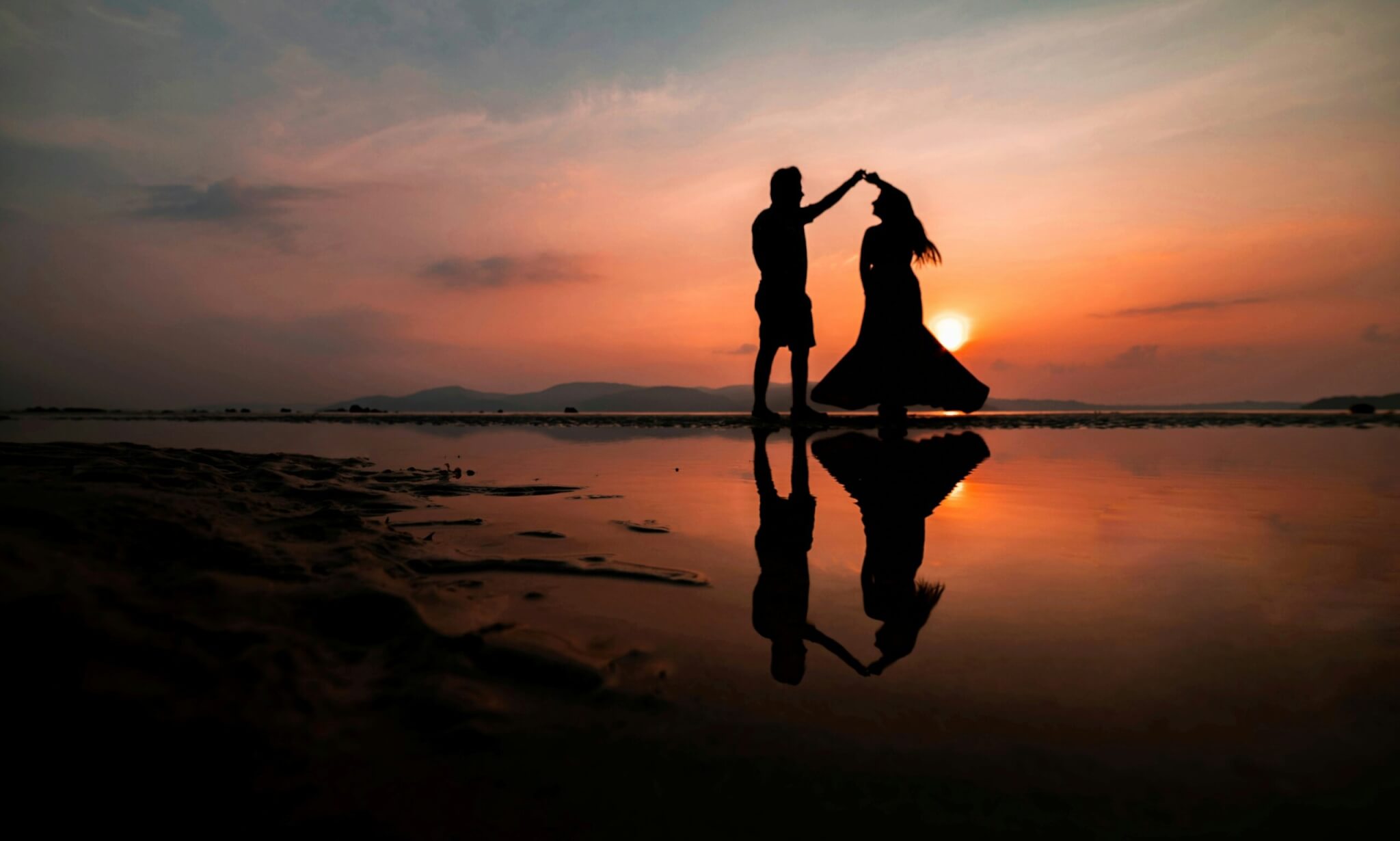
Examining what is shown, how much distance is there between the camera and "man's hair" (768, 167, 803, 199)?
10406 mm

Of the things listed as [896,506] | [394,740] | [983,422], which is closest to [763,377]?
[983,422]

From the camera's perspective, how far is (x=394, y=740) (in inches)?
44.8

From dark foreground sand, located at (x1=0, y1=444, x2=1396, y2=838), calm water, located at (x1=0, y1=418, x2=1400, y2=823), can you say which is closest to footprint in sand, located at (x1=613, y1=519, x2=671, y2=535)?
calm water, located at (x1=0, y1=418, x2=1400, y2=823)

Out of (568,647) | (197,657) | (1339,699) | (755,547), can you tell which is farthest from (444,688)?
(1339,699)

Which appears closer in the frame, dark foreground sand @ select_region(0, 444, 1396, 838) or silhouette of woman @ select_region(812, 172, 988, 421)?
dark foreground sand @ select_region(0, 444, 1396, 838)

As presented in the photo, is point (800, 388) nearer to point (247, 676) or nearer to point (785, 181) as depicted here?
point (785, 181)

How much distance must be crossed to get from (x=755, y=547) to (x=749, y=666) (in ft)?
3.82

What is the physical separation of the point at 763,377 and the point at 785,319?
3.91 ft

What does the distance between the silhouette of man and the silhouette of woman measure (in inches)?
35.6

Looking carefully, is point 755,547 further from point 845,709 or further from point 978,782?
point 978,782

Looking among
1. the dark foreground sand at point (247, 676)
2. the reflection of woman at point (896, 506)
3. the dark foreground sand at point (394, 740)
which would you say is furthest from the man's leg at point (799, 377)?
the dark foreground sand at point (394, 740)

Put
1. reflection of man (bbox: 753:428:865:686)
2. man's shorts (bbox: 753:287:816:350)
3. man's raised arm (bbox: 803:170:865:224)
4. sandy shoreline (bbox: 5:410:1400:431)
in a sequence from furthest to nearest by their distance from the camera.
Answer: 1. sandy shoreline (bbox: 5:410:1400:431)
2. man's shorts (bbox: 753:287:816:350)
3. man's raised arm (bbox: 803:170:865:224)
4. reflection of man (bbox: 753:428:865:686)

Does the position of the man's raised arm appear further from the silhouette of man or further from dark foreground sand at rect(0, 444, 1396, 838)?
dark foreground sand at rect(0, 444, 1396, 838)

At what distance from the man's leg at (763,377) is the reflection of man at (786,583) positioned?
6920 millimetres
